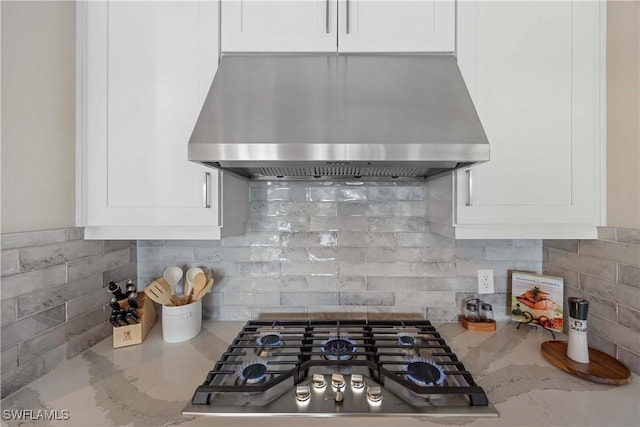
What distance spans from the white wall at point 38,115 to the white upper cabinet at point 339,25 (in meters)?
0.58

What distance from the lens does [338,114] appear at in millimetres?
875

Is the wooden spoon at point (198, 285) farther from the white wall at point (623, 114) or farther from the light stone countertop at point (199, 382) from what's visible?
the white wall at point (623, 114)

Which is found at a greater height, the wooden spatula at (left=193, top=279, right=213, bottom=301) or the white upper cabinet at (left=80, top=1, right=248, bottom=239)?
the white upper cabinet at (left=80, top=1, right=248, bottom=239)

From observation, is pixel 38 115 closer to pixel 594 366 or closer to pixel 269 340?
pixel 269 340

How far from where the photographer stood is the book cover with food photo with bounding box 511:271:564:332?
1275mm

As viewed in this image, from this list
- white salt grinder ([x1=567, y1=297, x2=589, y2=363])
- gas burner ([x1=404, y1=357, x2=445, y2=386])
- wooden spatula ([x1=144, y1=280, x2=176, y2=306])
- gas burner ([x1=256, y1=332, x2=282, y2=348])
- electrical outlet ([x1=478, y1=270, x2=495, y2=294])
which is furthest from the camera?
electrical outlet ([x1=478, y1=270, x2=495, y2=294])

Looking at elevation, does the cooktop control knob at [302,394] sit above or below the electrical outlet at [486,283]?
below

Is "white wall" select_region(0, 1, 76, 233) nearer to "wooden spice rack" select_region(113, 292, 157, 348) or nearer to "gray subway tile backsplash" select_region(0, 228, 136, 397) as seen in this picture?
"gray subway tile backsplash" select_region(0, 228, 136, 397)

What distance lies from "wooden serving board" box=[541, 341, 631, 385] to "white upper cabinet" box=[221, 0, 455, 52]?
47.7 inches

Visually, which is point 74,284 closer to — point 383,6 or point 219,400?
point 219,400

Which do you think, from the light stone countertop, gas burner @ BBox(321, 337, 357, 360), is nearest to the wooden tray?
the light stone countertop

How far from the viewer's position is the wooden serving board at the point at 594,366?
916 mm

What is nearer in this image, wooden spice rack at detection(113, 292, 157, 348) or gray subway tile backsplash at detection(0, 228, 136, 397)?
gray subway tile backsplash at detection(0, 228, 136, 397)

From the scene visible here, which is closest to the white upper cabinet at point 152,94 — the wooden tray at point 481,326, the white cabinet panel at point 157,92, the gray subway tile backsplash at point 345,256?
the white cabinet panel at point 157,92
